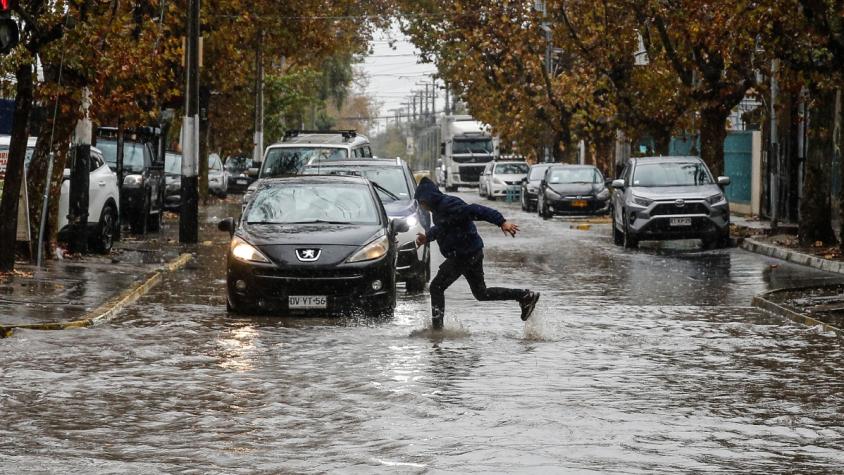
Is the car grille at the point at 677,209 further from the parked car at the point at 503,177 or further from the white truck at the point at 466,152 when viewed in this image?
the white truck at the point at 466,152

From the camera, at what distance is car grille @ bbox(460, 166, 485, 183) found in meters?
79.2

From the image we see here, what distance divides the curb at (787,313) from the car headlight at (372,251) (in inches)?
170

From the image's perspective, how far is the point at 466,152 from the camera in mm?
79500

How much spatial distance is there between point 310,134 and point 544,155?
39.4m

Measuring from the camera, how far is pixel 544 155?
2908 inches

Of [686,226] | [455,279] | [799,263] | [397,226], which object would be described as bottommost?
[799,263]

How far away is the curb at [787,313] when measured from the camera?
1500 centimetres

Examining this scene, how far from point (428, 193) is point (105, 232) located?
1161 centimetres

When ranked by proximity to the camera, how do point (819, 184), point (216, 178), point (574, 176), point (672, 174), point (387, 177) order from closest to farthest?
point (387, 177) < point (819, 184) < point (672, 174) < point (574, 176) < point (216, 178)

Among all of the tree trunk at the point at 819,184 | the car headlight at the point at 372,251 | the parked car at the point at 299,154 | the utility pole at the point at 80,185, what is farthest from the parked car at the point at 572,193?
the car headlight at the point at 372,251

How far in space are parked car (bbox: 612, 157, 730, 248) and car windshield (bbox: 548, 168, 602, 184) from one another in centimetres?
1363

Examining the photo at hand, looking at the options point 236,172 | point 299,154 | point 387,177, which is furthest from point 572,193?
point 236,172

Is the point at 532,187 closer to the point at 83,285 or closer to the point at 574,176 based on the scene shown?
the point at 574,176

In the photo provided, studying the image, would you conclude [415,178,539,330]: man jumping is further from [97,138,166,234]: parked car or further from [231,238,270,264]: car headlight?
[97,138,166,234]: parked car
